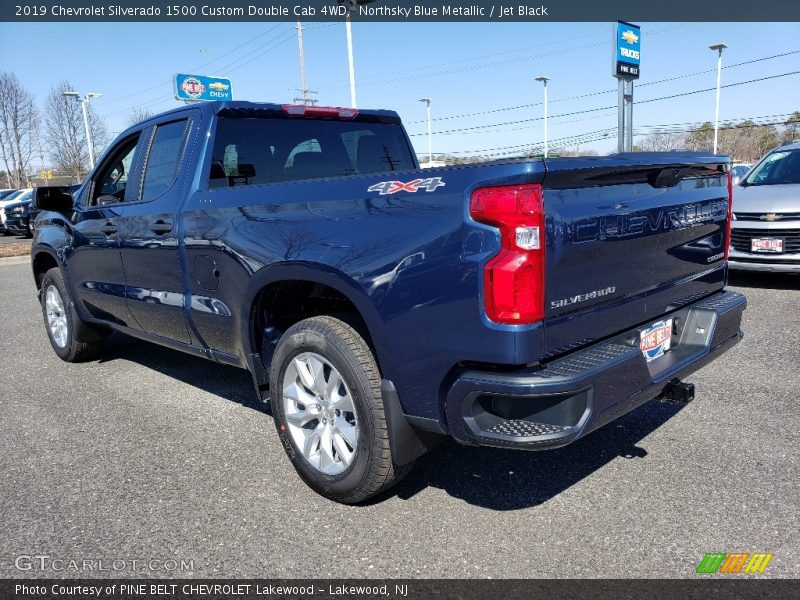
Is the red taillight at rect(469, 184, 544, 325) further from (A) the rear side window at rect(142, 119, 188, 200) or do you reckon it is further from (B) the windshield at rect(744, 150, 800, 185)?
(B) the windshield at rect(744, 150, 800, 185)

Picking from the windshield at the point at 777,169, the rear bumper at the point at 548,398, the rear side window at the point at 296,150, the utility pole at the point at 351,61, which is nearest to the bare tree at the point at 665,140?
the utility pole at the point at 351,61

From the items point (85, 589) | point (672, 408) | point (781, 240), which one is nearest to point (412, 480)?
point (85, 589)

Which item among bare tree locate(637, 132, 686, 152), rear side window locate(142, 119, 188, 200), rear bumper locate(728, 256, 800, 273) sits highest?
bare tree locate(637, 132, 686, 152)

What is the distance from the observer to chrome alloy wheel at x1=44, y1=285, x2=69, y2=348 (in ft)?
18.8

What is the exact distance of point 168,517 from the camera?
3012 millimetres

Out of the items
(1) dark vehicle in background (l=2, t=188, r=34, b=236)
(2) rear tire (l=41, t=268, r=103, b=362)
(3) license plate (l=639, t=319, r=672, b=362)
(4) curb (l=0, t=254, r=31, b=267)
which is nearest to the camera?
(3) license plate (l=639, t=319, r=672, b=362)

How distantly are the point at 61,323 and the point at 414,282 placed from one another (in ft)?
14.9

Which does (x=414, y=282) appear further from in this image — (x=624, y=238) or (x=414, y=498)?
(x=414, y=498)

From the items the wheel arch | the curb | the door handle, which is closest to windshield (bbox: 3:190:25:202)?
the curb

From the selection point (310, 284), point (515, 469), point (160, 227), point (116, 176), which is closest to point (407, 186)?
point (310, 284)

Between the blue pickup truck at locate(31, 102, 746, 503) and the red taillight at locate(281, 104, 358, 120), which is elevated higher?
the red taillight at locate(281, 104, 358, 120)

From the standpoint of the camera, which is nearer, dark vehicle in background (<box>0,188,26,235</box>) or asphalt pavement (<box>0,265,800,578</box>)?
asphalt pavement (<box>0,265,800,578</box>)

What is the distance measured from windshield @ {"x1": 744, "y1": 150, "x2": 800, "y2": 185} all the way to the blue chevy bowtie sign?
886 inches

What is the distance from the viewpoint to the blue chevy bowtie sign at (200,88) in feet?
88.0
